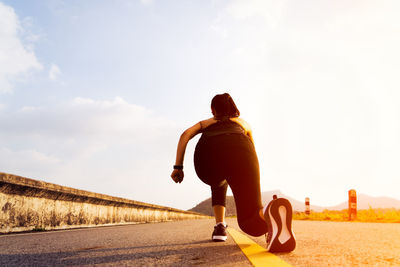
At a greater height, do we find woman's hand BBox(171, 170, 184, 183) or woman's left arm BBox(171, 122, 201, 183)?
woman's left arm BBox(171, 122, 201, 183)

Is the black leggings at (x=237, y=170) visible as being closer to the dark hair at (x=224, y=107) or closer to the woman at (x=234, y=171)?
the woman at (x=234, y=171)

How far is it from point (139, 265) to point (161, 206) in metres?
11.8

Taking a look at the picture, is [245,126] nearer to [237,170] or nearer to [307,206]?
[237,170]

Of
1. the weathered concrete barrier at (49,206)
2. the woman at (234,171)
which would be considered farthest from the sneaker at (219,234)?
the weathered concrete barrier at (49,206)

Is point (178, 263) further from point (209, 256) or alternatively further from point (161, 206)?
point (161, 206)

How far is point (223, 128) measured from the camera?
11.0 ft

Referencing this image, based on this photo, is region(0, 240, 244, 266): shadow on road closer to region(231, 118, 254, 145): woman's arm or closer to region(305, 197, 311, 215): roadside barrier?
region(231, 118, 254, 145): woman's arm

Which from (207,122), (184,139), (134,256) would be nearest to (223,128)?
(207,122)

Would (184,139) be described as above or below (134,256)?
above

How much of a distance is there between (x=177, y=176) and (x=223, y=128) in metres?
0.64

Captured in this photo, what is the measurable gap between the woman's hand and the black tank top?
1.44 feet

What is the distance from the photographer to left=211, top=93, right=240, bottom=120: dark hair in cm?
342

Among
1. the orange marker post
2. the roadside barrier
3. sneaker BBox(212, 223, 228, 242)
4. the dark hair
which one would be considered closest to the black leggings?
the dark hair

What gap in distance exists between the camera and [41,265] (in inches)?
88.6
